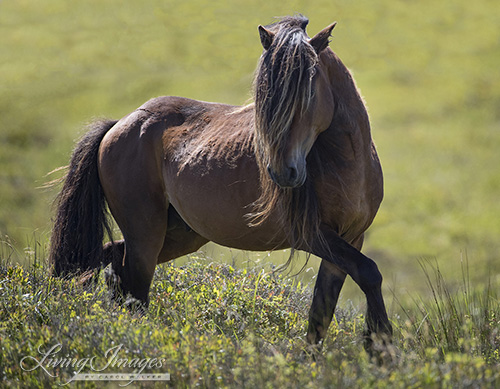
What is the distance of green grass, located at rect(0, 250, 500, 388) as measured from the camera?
3.17 metres

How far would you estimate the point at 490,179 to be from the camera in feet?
71.2

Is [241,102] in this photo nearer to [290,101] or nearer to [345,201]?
[345,201]

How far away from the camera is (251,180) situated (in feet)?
15.4

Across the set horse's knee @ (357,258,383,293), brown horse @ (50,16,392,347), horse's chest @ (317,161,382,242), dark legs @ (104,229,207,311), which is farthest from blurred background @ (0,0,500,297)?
horse's knee @ (357,258,383,293)

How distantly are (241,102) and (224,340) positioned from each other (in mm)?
11827

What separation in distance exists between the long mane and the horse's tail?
189 cm

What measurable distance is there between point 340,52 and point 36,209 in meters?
16.3

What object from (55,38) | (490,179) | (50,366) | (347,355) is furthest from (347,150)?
(55,38)

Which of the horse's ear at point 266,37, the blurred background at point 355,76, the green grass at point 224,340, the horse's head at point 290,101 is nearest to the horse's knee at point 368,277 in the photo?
the green grass at point 224,340

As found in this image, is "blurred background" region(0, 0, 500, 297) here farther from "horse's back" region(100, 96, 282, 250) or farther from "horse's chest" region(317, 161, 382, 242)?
"horse's chest" region(317, 161, 382, 242)

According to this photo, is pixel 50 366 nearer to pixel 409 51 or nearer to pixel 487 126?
pixel 487 126

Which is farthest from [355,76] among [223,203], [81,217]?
[223,203]

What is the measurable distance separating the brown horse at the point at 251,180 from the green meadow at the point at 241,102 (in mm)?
404

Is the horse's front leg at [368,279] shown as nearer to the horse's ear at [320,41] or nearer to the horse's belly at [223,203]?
the horse's belly at [223,203]
